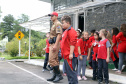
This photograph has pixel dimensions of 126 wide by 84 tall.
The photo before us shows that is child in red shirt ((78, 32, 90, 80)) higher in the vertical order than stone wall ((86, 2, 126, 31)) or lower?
lower

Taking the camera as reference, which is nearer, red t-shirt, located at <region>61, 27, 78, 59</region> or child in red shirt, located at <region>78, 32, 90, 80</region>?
red t-shirt, located at <region>61, 27, 78, 59</region>

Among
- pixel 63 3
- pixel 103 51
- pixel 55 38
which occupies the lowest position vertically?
pixel 103 51

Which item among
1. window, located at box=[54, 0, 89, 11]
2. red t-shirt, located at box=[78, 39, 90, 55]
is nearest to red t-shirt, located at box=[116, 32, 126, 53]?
red t-shirt, located at box=[78, 39, 90, 55]

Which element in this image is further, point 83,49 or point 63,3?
point 63,3

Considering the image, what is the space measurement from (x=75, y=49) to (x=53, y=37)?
176 cm

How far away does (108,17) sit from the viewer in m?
10.1

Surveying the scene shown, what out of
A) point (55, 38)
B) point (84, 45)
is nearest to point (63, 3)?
point (84, 45)

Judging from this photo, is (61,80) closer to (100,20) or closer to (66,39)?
(66,39)

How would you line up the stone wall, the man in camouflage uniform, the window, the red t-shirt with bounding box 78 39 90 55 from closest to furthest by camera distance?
the man in camouflage uniform, the red t-shirt with bounding box 78 39 90 55, the stone wall, the window

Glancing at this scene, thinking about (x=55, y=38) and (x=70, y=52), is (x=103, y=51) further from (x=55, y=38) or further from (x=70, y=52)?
(x=70, y=52)

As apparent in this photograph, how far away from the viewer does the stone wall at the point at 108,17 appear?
9.21 metres

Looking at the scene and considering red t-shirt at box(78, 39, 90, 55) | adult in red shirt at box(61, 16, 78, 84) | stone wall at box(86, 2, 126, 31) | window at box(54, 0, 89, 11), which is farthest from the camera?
window at box(54, 0, 89, 11)

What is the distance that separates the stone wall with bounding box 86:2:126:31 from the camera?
921 centimetres

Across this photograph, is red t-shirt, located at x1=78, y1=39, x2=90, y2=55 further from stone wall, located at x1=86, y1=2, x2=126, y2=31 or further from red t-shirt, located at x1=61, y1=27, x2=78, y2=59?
stone wall, located at x1=86, y1=2, x2=126, y2=31
